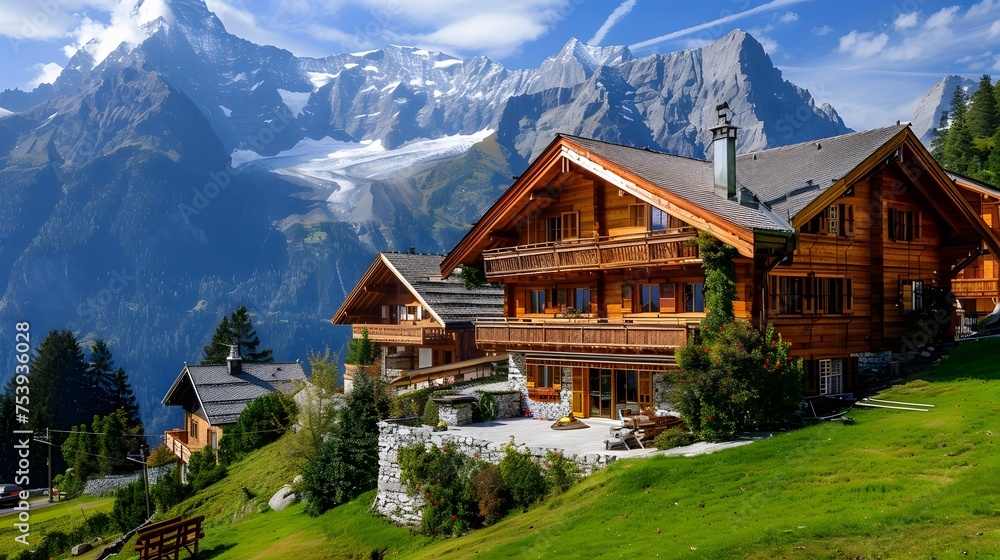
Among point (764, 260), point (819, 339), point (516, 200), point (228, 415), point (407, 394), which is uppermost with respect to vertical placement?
point (516, 200)

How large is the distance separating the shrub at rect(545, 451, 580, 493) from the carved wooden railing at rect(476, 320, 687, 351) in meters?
6.22

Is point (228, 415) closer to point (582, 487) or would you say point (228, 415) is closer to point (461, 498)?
point (461, 498)

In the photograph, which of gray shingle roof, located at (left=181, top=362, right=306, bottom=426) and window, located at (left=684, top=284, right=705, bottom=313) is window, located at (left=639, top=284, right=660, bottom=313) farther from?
gray shingle roof, located at (left=181, top=362, right=306, bottom=426)

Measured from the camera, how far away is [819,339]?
94.0 feet

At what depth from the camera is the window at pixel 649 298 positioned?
29.3 metres

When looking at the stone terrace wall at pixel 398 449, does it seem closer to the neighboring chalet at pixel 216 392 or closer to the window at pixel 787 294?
the window at pixel 787 294

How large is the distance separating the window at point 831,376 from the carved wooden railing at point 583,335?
7.07 meters

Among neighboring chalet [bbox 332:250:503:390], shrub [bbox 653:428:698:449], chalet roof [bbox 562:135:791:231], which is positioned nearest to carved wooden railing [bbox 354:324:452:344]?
neighboring chalet [bbox 332:250:503:390]

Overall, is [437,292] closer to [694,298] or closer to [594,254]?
[594,254]

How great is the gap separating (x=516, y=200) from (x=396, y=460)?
11748 millimetres

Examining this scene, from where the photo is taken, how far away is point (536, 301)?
34.8m

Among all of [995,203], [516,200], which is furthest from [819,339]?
[995,203]

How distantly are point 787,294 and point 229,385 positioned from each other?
4116 centimetres

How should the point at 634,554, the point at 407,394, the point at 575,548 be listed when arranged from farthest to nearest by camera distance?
the point at 407,394
the point at 575,548
the point at 634,554
